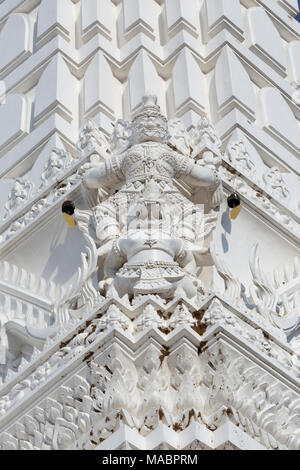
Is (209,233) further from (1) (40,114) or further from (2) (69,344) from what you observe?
(1) (40,114)

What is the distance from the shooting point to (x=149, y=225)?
12.9 meters

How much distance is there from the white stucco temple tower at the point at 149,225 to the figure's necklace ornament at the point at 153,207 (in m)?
0.02

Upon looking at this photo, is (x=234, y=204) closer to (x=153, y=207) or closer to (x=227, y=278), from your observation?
(x=153, y=207)

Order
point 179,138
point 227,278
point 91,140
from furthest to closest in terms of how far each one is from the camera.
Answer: point 91,140, point 179,138, point 227,278

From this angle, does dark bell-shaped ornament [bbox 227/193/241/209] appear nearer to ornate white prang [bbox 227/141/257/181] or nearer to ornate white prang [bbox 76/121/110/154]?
ornate white prang [bbox 227/141/257/181]

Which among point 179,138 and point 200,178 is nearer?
point 200,178

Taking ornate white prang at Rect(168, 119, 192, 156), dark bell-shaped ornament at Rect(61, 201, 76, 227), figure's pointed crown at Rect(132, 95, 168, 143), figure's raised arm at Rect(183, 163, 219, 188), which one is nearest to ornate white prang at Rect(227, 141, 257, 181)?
ornate white prang at Rect(168, 119, 192, 156)

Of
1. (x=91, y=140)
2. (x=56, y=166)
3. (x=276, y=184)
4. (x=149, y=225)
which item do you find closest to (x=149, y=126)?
(x=91, y=140)

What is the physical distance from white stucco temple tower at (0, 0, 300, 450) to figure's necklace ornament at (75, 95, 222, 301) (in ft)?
0.06

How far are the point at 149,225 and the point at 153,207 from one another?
261 mm

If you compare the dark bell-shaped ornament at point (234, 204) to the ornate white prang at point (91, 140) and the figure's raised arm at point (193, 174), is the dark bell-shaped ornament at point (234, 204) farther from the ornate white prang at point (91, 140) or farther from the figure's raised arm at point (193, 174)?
the ornate white prang at point (91, 140)

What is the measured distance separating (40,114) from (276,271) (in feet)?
13.5

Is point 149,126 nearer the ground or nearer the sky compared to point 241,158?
nearer the ground
